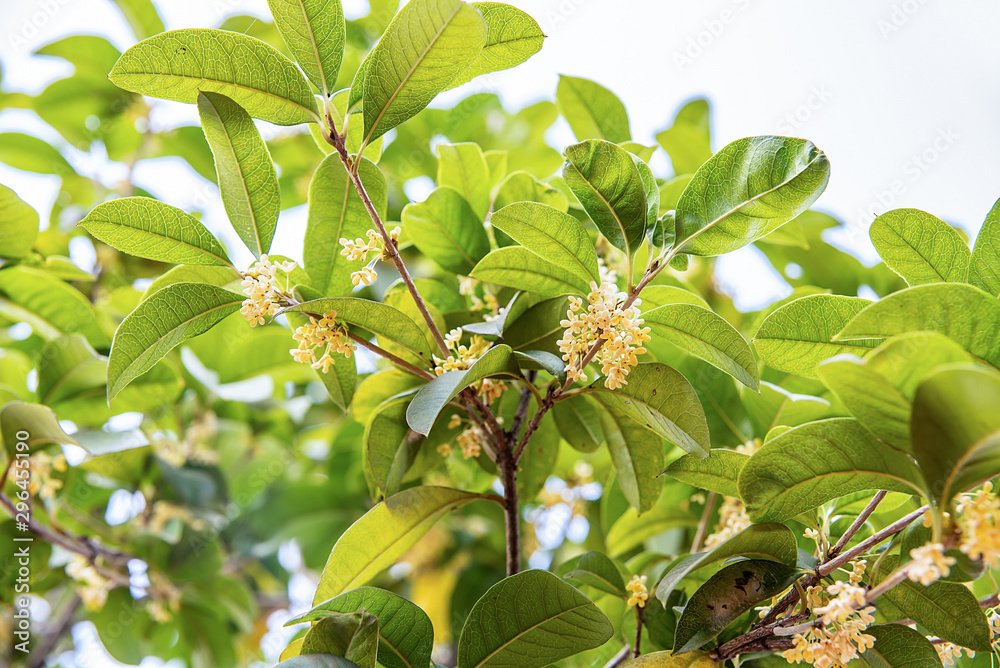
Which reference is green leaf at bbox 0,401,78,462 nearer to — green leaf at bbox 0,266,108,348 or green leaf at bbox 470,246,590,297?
green leaf at bbox 0,266,108,348

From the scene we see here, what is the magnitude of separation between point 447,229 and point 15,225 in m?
0.88

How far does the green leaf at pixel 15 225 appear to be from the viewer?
1.32m

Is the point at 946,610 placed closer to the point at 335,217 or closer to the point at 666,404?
the point at 666,404

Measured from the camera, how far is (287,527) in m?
2.10

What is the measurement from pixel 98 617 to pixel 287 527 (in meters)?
0.53

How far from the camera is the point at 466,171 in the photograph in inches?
51.0

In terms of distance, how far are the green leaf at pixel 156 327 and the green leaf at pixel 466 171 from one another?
0.51 meters

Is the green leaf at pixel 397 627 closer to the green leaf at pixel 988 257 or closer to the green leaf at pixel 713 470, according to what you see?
the green leaf at pixel 713 470

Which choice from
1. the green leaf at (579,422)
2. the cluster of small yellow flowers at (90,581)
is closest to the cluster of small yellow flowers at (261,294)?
the green leaf at (579,422)

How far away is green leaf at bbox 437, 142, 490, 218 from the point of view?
129 cm

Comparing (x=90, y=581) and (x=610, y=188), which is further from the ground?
(x=610, y=188)

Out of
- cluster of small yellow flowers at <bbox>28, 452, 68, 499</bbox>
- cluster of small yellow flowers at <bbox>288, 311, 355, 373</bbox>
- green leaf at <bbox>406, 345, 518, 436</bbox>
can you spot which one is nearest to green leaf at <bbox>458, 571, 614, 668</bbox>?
green leaf at <bbox>406, 345, 518, 436</bbox>

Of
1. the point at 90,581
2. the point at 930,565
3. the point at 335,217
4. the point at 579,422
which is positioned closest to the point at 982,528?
the point at 930,565

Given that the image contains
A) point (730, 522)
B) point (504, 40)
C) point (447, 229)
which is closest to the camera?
point (504, 40)
